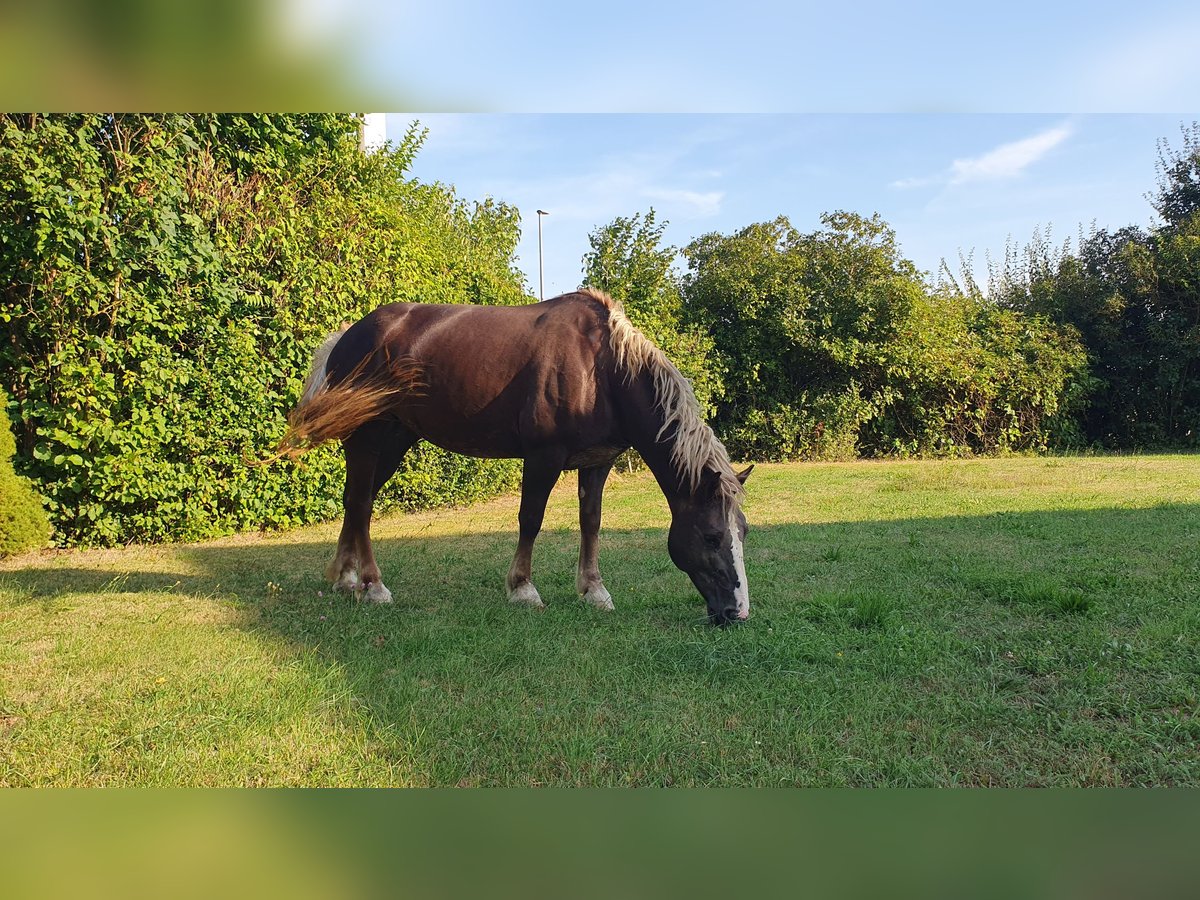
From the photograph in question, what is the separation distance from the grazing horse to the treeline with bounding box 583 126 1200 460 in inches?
431

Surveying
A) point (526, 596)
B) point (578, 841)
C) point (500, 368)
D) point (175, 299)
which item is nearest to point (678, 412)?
point (500, 368)

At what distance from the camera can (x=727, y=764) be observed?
2.59 meters

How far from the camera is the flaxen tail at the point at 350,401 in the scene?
488 centimetres

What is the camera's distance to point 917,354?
635 inches

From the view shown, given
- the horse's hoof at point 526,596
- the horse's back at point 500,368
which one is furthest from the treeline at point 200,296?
the horse's hoof at point 526,596

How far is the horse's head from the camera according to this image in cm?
428

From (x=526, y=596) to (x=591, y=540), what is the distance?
1.84ft

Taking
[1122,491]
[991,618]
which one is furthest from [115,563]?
[1122,491]

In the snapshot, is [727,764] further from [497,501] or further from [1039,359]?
[1039,359]

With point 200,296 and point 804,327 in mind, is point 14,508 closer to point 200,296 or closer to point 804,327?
point 200,296

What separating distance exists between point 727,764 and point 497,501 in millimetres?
8656

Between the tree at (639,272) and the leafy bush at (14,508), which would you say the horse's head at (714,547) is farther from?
the tree at (639,272)

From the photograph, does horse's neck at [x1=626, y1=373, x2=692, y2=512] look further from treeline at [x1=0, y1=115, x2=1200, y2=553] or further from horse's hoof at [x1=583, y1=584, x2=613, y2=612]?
treeline at [x1=0, y1=115, x2=1200, y2=553]

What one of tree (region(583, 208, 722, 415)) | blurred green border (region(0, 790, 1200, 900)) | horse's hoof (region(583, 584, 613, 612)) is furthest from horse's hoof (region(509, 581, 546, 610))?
tree (region(583, 208, 722, 415))
